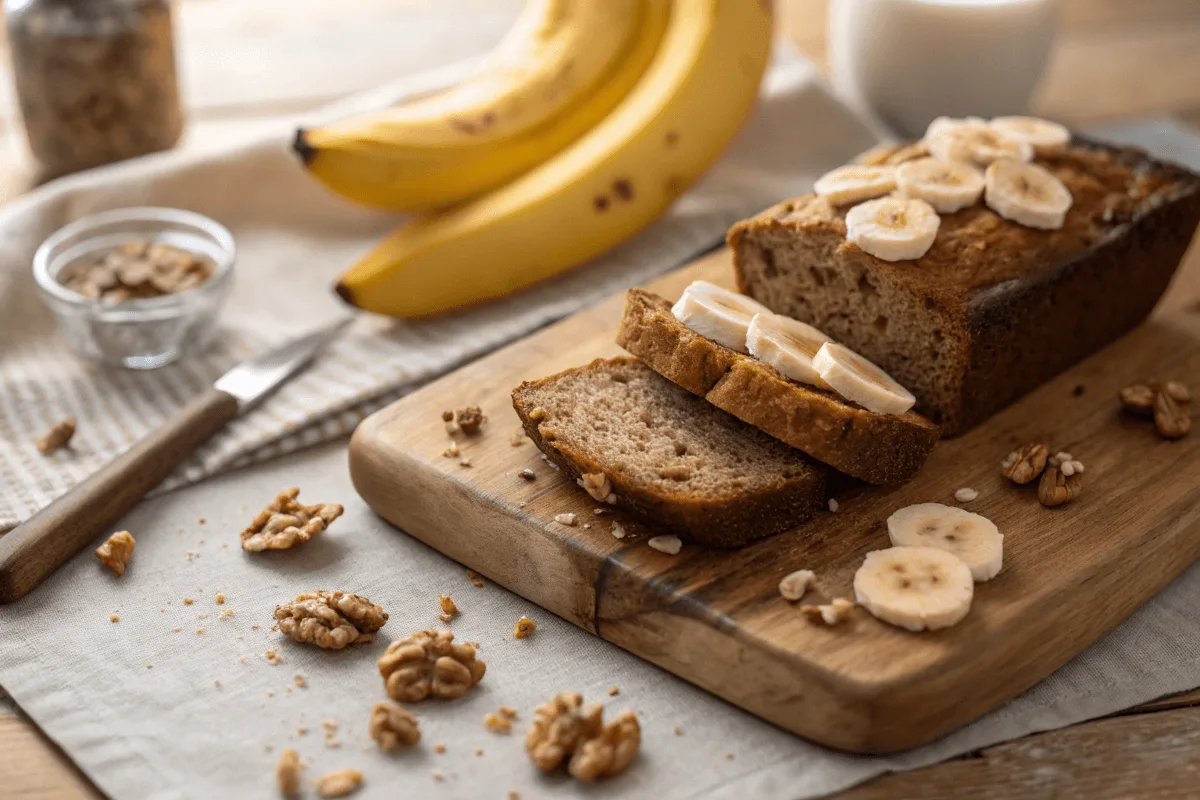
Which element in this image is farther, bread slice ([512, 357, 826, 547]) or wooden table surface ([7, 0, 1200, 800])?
wooden table surface ([7, 0, 1200, 800])

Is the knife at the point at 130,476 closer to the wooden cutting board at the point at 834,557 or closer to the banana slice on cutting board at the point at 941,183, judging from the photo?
the wooden cutting board at the point at 834,557

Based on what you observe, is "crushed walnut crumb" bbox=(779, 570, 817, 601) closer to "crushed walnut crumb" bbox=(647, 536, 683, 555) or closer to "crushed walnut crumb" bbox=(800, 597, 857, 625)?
"crushed walnut crumb" bbox=(800, 597, 857, 625)

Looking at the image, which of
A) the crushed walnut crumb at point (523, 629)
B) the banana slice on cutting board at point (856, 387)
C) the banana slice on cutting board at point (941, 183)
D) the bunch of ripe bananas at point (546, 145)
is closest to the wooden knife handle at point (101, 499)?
the bunch of ripe bananas at point (546, 145)

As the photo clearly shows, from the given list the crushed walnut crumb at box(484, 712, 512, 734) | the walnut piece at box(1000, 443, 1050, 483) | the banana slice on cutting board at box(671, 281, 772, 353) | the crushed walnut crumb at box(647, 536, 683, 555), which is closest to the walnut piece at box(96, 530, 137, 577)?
the crushed walnut crumb at box(484, 712, 512, 734)

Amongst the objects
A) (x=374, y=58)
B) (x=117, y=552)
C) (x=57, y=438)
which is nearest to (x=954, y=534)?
(x=117, y=552)

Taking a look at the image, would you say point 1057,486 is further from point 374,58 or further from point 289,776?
point 374,58

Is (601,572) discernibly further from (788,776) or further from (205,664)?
(205,664)
